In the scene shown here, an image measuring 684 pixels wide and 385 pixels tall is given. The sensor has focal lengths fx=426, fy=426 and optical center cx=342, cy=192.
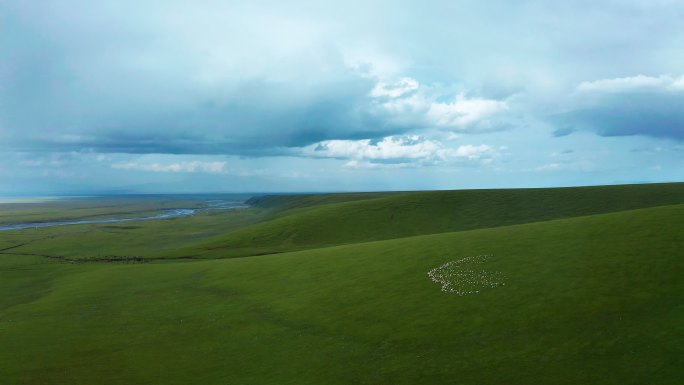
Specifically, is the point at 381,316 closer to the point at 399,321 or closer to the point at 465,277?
the point at 399,321

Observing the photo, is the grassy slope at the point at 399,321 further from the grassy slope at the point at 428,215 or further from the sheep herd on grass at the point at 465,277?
the grassy slope at the point at 428,215

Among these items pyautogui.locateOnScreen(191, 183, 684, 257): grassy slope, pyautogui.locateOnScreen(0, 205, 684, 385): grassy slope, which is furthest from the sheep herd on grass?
pyautogui.locateOnScreen(191, 183, 684, 257): grassy slope

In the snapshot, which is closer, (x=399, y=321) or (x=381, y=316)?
(x=399, y=321)

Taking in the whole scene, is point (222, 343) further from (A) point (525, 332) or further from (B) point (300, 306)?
(A) point (525, 332)

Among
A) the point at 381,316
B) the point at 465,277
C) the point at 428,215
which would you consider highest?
the point at 428,215

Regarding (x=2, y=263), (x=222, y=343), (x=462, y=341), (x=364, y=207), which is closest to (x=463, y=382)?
(x=462, y=341)

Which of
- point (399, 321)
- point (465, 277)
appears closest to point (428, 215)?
point (465, 277)
